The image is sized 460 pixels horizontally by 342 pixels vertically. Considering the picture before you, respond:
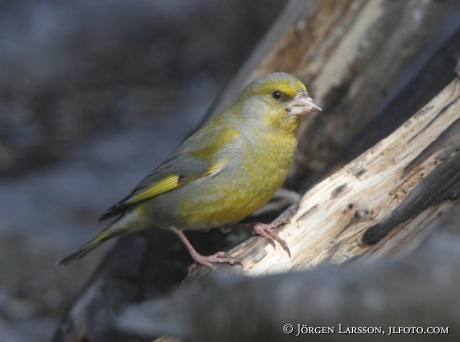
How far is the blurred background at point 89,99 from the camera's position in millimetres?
8891

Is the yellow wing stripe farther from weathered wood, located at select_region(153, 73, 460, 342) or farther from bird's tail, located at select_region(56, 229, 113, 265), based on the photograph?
weathered wood, located at select_region(153, 73, 460, 342)

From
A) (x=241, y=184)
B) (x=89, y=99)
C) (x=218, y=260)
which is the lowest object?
(x=89, y=99)

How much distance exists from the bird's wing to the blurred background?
9.36 feet

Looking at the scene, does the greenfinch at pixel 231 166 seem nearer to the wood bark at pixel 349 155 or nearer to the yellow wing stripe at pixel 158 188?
the yellow wing stripe at pixel 158 188

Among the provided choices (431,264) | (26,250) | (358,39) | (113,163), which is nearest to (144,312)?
(431,264)

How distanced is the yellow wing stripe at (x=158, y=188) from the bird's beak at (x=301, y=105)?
3.67 ft

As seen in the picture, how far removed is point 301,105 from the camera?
5.17 m

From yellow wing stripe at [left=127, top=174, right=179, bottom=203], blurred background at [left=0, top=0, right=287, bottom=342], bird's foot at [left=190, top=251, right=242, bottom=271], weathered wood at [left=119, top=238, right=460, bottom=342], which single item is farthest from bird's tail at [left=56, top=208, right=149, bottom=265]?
weathered wood at [left=119, top=238, right=460, bottom=342]

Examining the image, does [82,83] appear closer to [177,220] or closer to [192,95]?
[192,95]

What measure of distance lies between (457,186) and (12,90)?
29.3 ft

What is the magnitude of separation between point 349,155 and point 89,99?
6.25 metres

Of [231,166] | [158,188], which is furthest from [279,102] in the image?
[158,188]

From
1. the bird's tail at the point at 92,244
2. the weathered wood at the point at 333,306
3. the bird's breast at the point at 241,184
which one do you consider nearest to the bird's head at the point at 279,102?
the bird's breast at the point at 241,184

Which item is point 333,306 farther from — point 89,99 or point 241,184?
point 89,99
